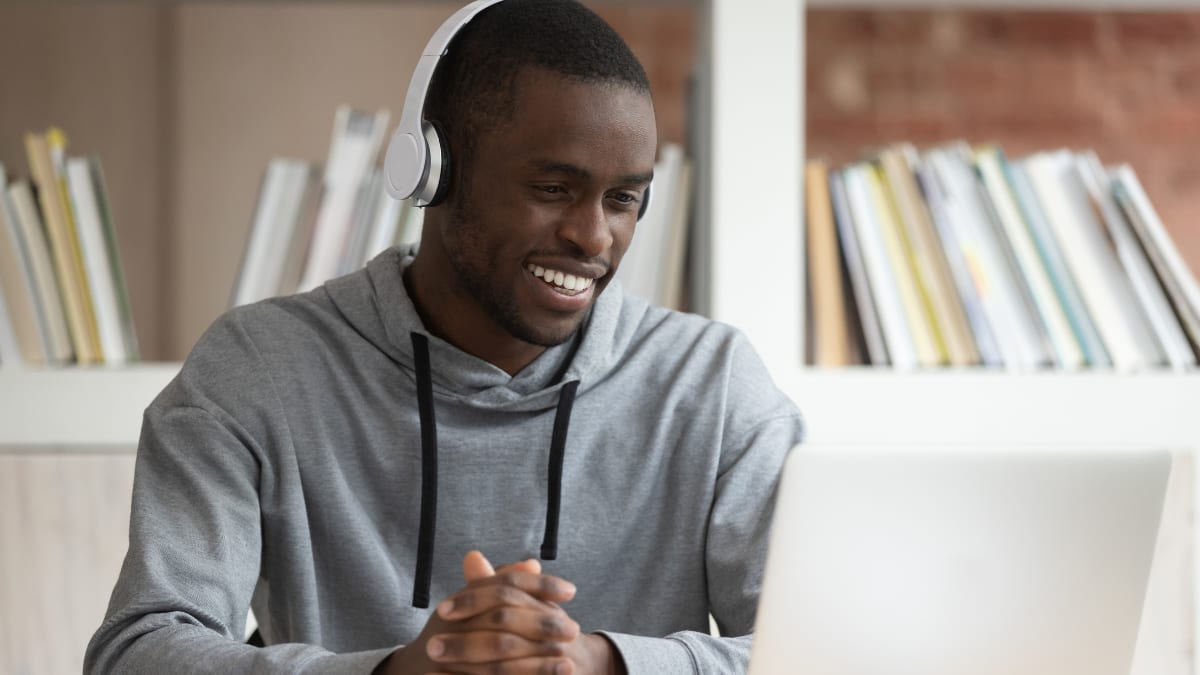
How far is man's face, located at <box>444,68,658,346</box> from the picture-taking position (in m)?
1.14

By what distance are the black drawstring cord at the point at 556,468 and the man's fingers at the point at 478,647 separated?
30cm

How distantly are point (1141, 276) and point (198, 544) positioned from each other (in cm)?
128

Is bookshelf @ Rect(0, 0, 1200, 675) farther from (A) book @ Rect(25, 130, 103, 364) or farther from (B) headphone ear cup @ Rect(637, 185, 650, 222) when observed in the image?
(B) headphone ear cup @ Rect(637, 185, 650, 222)

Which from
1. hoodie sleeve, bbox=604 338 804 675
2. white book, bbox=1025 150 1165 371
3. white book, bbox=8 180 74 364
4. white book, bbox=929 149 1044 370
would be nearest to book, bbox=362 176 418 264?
white book, bbox=8 180 74 364

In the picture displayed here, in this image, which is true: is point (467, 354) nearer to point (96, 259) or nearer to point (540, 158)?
point (540, 158)

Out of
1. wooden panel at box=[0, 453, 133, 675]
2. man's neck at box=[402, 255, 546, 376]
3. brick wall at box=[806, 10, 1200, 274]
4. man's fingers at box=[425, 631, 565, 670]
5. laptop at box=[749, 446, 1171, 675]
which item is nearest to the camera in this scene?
laptop at box=[749, 446, 1171, 675]

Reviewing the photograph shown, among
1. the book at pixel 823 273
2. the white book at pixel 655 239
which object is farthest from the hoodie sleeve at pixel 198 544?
the book at pixel 823 273

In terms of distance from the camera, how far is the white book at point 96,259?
171cm

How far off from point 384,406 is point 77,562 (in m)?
0.72

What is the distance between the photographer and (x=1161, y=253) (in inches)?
68.9

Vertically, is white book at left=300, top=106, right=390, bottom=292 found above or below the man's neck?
above

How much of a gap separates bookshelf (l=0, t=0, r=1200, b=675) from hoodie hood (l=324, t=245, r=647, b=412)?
17.2 inches

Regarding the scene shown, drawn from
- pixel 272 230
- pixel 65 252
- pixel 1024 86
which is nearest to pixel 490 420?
pixel 272 230

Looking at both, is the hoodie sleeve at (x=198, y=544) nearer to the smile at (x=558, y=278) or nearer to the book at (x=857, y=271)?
the smile at (x=558, y=278)
